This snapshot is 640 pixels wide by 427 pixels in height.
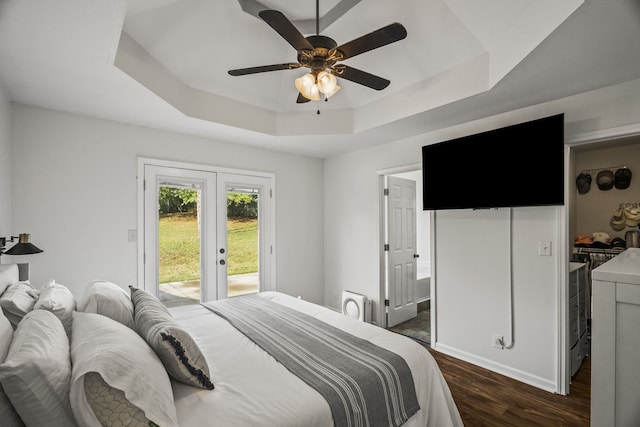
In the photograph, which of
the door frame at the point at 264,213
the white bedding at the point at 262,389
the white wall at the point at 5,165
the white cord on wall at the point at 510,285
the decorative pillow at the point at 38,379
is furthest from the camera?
the door frame at the point at 264,213

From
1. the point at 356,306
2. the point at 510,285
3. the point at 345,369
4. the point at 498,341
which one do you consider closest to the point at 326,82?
the point at 345,369

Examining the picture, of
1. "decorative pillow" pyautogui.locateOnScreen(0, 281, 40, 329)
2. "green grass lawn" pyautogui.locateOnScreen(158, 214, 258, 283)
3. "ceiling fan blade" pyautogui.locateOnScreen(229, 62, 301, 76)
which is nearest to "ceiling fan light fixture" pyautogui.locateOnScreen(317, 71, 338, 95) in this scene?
"ceiling fan blade" pyautogui.locateOnScreen(229, 62, 301, 76)

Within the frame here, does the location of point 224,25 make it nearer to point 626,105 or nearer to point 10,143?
point 10,143

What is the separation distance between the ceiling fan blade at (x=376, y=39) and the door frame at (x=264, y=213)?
2.43m

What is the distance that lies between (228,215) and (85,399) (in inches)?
120

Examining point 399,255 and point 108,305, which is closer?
point 108,305

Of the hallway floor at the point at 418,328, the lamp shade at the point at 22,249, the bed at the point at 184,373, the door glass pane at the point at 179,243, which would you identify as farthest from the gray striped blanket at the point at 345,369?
the hallway floor at the point at 418,328

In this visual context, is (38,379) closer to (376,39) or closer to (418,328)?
(376,39)

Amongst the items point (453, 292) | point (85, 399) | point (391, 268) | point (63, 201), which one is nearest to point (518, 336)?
point (453, 292)

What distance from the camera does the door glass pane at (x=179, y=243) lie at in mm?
3439

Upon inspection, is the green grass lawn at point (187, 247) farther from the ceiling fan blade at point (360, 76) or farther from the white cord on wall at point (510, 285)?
the white cord on wall at point (510, 285)

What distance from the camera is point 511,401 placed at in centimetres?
243

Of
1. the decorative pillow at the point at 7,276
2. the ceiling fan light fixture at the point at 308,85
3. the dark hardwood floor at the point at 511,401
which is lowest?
the dark hardwood floor at the point at 511,401

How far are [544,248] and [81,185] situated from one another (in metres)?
4.31
